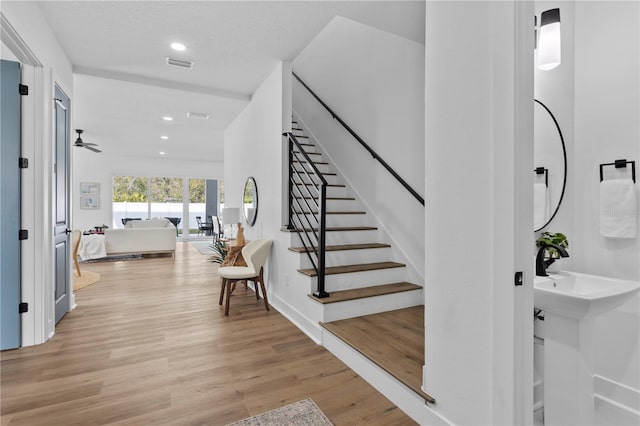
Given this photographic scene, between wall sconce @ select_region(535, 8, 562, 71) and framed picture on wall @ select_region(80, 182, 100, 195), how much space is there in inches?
438

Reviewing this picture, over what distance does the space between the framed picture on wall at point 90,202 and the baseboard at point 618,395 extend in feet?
37.6

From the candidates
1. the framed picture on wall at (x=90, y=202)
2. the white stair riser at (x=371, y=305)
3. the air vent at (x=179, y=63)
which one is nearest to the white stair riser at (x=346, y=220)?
the white stair riser at (x=371, y=305)

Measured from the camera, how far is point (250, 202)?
188 inches

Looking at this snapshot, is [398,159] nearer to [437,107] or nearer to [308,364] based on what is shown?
[437,107]

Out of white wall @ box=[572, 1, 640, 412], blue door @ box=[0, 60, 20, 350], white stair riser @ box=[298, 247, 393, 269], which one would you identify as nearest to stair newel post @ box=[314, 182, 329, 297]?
white stair riser @ box=[298, 247, 393, 269]

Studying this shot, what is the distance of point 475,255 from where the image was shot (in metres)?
1.47

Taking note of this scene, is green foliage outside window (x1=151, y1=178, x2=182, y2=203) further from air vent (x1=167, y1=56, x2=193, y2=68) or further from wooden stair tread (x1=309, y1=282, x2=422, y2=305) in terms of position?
wooden stair tread (x1=309, y1=282, x2=422, y2=305)

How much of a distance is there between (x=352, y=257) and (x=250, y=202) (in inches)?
76.5

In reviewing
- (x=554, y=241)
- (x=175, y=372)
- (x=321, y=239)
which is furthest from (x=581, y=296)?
(x=175, y=372)

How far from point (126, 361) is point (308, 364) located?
4.49 ft

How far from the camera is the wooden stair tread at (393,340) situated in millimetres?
2002

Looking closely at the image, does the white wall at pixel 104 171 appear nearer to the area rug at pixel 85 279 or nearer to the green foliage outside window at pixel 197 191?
the green foliage outside window at pixel 197 191

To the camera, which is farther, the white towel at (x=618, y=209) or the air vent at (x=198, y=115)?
the air vent at (x=198, y=115)

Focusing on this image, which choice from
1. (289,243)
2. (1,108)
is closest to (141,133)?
(1,108)
